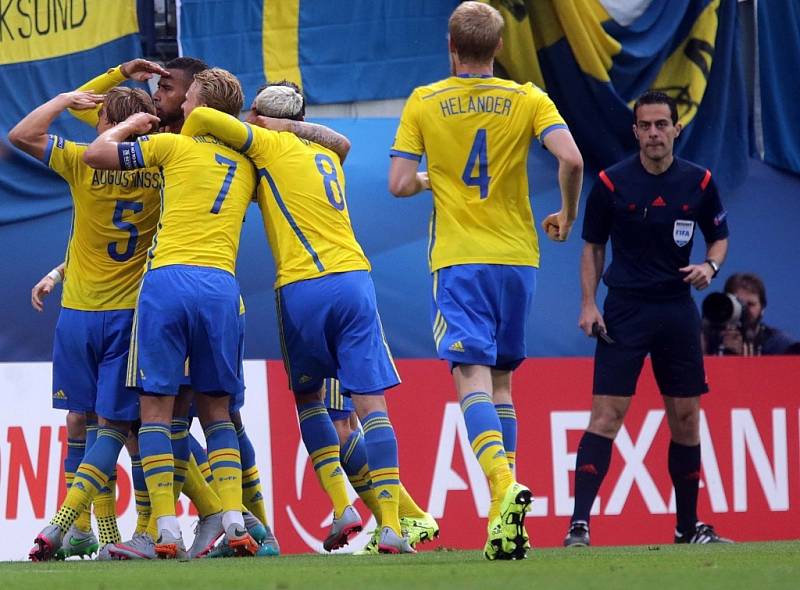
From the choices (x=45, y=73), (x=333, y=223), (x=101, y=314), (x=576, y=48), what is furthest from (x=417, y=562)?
(x=576, y=48)

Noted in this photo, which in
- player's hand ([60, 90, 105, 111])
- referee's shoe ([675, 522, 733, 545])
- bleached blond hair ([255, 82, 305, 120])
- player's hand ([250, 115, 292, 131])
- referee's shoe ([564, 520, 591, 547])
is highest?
player's hand ([60, 90, 105, 111])

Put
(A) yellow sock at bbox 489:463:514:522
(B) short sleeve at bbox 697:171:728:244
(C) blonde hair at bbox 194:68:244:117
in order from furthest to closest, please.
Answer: (B) short sleeve at bbox 697:171:728:244
(C) blonde hair at bbox 194:68:244:117
(A) yellow sock at bbox 489:463:514:522

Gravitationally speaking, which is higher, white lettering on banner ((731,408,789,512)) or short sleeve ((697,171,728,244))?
short sleeve ((697,171,728,244))

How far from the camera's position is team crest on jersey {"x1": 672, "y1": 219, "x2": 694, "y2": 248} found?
721 cm

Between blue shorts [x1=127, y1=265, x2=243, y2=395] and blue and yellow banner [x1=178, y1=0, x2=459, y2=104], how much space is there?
3.84 m

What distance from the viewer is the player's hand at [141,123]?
6312 mm

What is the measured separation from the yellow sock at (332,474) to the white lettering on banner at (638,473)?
2.74 m

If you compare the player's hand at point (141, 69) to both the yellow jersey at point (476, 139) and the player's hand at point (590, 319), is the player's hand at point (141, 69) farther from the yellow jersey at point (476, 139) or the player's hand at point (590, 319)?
the player's hand at point (590, 319)

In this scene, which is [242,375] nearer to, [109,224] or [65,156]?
[109,224]

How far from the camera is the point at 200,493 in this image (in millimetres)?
6691

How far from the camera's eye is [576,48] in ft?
34.6

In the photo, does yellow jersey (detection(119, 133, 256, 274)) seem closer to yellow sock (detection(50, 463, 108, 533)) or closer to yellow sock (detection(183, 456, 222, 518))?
yellow sock (detection(50, 463, 108, 533))

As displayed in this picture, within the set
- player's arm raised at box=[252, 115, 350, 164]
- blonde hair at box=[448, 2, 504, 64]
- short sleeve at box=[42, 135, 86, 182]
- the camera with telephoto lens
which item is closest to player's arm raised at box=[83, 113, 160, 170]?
short sleeve at box=[42, 135, 86, 182]

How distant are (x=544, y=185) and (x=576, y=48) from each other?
0.94 m
